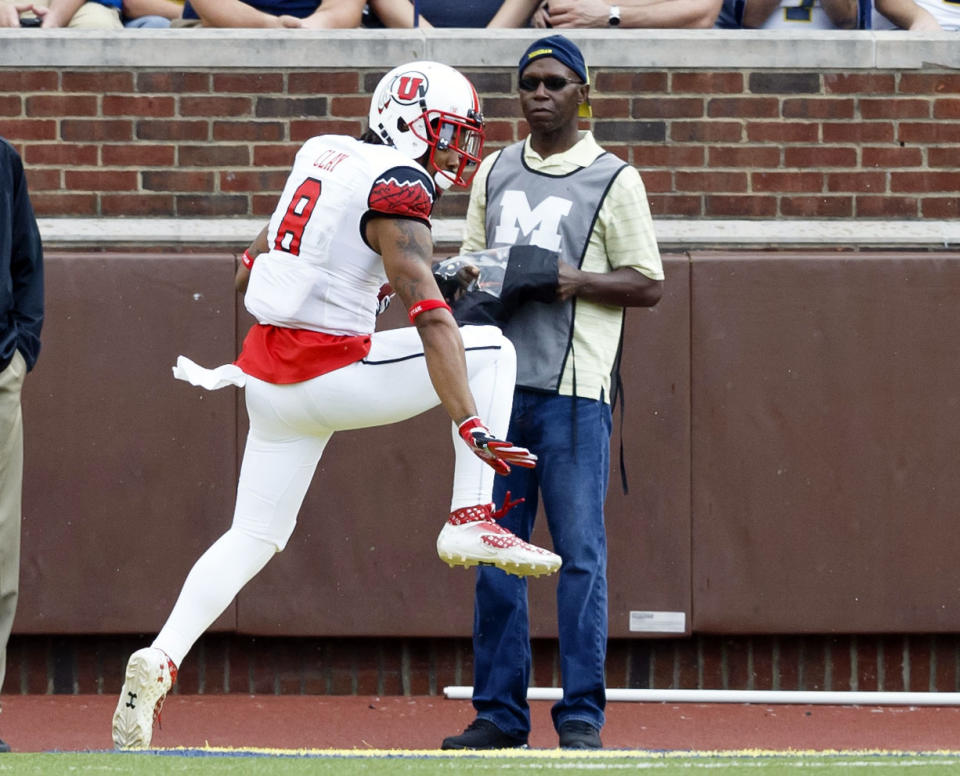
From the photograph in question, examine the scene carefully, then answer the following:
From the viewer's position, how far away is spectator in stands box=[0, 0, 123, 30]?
7121 mm

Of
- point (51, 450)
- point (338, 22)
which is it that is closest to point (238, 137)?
point (338, 22)

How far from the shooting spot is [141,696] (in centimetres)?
Result: 471

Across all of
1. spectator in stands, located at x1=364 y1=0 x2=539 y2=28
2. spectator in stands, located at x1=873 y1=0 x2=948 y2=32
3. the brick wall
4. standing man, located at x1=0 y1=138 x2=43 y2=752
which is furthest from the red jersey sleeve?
spectator in stands, located at x1=873 y1=0 x2=948 y2=32

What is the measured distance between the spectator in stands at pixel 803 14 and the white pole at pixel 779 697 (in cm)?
283

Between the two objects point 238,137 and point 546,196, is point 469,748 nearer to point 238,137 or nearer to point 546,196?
point 546,196

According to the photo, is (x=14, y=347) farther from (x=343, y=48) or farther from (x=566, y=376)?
(x=343, y=48)

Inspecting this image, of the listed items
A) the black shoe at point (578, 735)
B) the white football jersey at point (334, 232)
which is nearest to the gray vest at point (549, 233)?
the white football jersey at point (334, 232)

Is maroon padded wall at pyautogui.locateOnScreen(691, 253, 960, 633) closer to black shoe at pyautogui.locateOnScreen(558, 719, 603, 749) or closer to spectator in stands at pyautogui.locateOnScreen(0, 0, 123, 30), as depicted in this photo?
black shoe at pyautogui.locateOnScreen(558, 719, 603, 749)

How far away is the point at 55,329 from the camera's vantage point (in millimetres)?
6680

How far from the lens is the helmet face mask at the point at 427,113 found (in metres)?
4.79

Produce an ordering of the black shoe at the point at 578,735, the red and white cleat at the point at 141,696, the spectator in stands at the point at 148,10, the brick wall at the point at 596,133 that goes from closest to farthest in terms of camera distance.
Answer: the red and white cleat at the point at 141,696 → the black shoe at the point at 578,735 → the brick wall at the point at 596,133 → the spectator in stands at the point at 148,10

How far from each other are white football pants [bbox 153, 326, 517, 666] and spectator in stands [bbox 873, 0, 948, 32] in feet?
11.1

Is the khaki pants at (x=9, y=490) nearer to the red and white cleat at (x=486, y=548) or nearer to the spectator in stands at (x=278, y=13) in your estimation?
the red and white cleat at (x=486, y=548)

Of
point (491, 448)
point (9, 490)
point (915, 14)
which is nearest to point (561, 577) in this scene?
point (491, 448)
